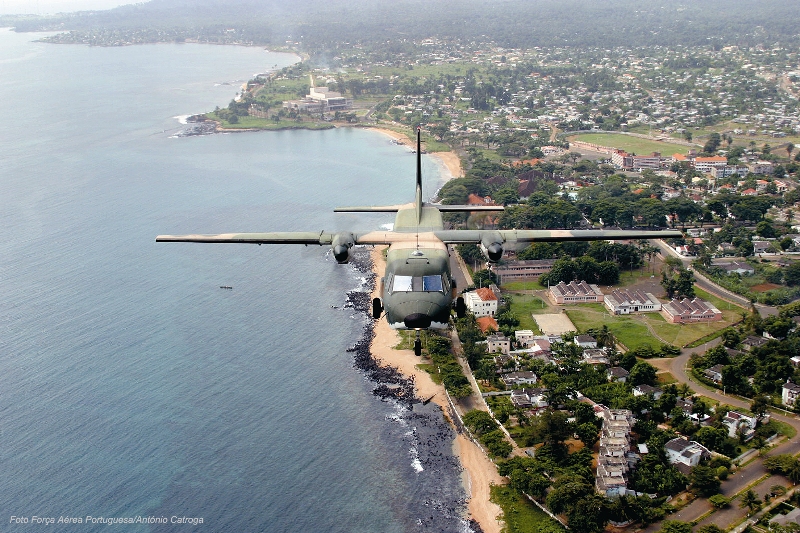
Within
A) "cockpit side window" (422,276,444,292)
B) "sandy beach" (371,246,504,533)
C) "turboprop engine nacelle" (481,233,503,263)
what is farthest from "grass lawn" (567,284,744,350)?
"cockpit side window" (422,276,444,292)

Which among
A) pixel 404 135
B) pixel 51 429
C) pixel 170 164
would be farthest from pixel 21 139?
pixel 51 429

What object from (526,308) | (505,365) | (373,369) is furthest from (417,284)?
(526,308)

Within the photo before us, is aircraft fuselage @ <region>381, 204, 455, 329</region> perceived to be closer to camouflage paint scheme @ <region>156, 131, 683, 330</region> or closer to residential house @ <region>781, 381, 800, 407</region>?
camouflage paint scheme @ <region>156, 131, 683, 330</region>

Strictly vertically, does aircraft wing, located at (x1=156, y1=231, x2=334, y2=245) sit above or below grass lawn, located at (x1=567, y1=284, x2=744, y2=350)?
above

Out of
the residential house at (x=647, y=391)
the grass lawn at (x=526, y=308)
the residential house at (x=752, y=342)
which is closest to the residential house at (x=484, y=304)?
the grass lawn at (x=526, y=308)

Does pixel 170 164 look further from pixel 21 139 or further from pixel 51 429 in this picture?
pixel 51 429

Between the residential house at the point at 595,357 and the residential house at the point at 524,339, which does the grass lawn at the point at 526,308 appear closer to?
the residential house at the point at 524,339
